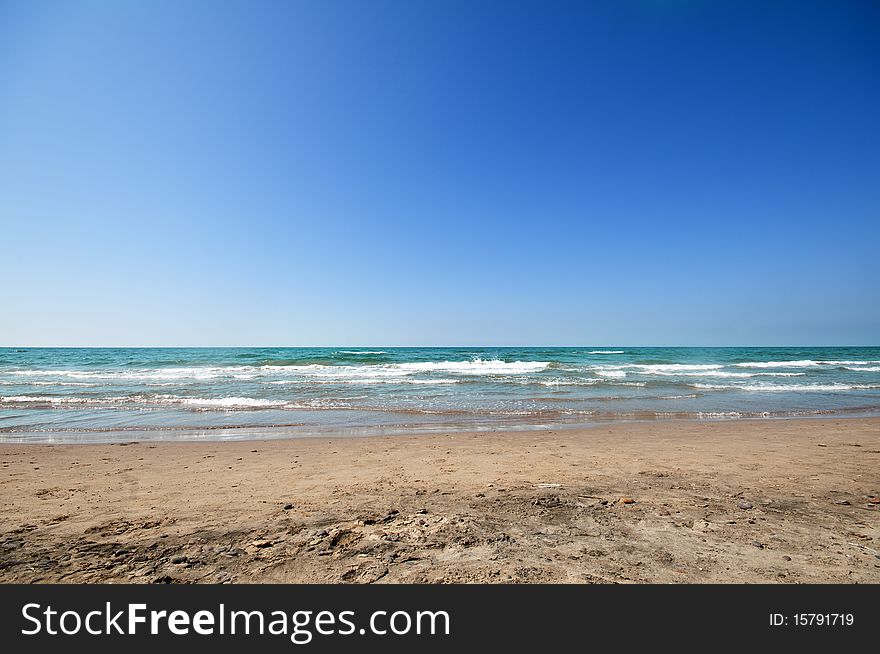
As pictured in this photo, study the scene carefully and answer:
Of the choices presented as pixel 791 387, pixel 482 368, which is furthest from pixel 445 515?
pixel 482 368

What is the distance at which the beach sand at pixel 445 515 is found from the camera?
278cm

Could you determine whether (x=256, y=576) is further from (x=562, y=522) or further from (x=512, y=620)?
(x=562, y=522)

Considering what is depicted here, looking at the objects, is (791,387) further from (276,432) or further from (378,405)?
(276,432)

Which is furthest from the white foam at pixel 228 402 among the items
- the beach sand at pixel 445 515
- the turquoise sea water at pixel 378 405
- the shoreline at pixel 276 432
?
the beach sand at pixel 445 515

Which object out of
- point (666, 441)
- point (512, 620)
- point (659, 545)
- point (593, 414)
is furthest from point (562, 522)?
point (593, 414)

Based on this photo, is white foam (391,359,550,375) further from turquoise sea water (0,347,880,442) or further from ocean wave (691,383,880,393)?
ocean wave (691,383,880,393)

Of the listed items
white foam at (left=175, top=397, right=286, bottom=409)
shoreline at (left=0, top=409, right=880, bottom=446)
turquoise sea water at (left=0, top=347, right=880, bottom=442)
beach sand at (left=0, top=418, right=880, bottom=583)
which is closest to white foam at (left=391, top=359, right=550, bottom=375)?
turquoise sea water at (left=0, top=347, right=880, bottom=442)

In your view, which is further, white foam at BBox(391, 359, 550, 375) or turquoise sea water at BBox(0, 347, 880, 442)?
white foam at BBox(391, 359, 550, 375)

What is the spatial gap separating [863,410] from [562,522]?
1582 centimetres

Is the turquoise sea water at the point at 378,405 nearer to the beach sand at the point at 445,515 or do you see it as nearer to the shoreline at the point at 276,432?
the shoreline at the point at 276,432

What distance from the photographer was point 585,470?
555 cm

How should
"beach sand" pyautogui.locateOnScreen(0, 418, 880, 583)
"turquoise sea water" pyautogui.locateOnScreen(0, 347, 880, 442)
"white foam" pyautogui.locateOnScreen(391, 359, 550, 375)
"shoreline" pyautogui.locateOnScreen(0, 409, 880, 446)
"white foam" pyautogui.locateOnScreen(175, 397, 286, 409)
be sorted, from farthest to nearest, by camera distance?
1. "white foam" pyautogui.locateOnScreen(391, 359, 550, 375)
2. "white foam" pyautogui.locateOnScreen(175, 397, 286, 409)
3. "turquoise sea water" pyautogui.locateOnScreen(0, 347, 880, 442)
4. "shoreline" pyautogui.locateOnScreen(0, 409, 880, 446)
5. "beach sand" pyautogui.locateOnScreen(0, 418, 880, 583)

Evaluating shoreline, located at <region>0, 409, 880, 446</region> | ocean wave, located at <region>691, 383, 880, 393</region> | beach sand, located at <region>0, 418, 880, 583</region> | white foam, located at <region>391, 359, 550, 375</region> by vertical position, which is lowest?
ocean wave, located at <region>691, 383, 880, 393</region>

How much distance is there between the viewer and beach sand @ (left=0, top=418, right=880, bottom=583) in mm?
2781
